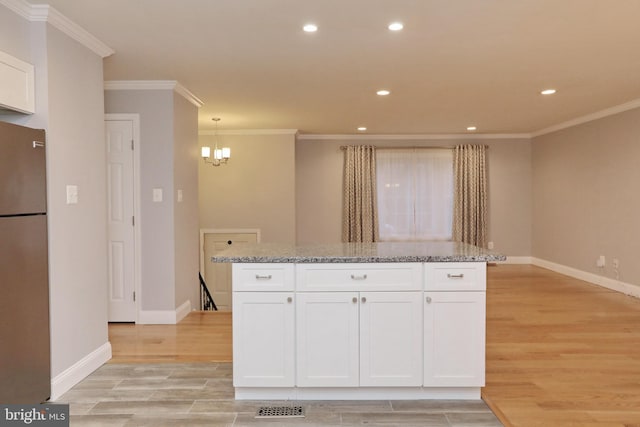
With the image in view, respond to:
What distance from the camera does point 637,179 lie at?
5.61 metres

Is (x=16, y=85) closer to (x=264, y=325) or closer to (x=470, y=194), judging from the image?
(x=264, y=325)

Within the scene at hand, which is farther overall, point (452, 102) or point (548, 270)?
point (548, 270)

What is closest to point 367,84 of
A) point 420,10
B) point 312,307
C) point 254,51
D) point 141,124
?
point 254,51

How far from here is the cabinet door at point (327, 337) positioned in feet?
8.98

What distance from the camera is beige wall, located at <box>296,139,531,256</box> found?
8508 mm

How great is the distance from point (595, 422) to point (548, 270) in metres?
5.69

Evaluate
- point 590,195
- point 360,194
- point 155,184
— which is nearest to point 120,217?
point 155,184

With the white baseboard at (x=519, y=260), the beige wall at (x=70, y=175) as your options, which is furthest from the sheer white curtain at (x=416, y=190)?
the beige wall at (x=70, y=175)

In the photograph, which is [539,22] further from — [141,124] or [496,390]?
[141,124]

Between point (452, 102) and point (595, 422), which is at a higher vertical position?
point (452, 102)

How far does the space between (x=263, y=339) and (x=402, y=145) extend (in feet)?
20.9

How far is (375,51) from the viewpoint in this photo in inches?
143

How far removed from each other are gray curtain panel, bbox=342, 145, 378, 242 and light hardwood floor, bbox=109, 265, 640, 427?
9.76 ft

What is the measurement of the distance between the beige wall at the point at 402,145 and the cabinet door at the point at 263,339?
578cm
